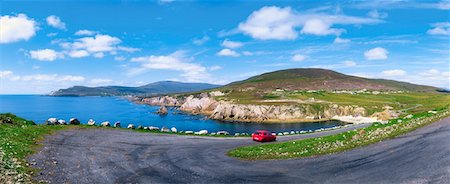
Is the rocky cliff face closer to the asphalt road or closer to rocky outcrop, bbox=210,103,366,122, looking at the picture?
rocky outcrop, bbox=210,103,366,122

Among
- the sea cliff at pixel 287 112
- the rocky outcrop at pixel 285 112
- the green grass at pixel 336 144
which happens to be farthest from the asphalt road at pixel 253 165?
the rocky outcrop at pixel 285 112

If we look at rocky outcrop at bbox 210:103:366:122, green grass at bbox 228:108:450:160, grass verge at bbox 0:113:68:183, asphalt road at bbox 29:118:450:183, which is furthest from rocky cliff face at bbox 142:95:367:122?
asphalt road at bbox 29:118:450:183

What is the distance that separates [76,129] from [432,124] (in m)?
45.7

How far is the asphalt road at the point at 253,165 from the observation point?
2155 cm

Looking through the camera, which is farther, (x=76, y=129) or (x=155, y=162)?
(x=76, y=129)

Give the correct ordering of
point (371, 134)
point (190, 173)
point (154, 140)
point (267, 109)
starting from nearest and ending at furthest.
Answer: point (190, 173) < point (371, 134) < point (154, 140) < point (267, 109)

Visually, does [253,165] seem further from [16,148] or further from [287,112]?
[287,112]

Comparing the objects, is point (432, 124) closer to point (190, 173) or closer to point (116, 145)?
point (190, 173)

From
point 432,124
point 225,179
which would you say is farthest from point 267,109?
point 225,179

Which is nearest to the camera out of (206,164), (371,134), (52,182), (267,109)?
(52,182)

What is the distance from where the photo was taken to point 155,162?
99.0 ft

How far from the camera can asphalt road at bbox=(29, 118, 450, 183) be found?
21.5m

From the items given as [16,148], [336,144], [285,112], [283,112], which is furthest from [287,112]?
[16,148]

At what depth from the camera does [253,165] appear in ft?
92.6
